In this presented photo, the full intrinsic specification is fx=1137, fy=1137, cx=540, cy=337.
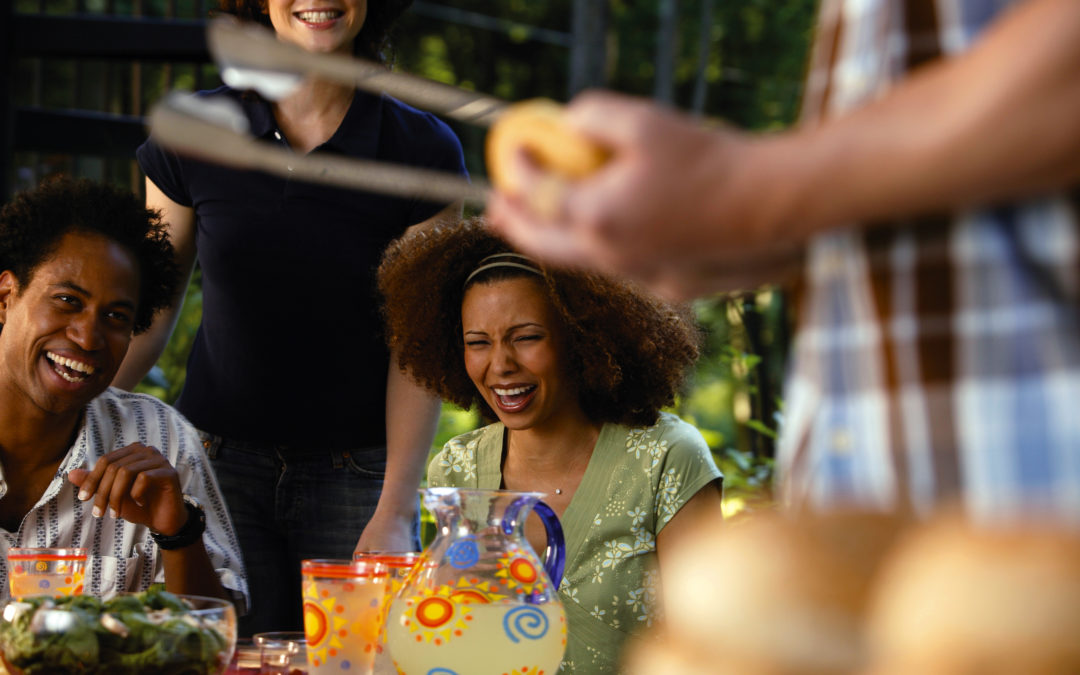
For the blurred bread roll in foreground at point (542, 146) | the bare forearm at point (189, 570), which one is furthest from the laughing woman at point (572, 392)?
the blurred bread roll in foreground at point (542, 146)

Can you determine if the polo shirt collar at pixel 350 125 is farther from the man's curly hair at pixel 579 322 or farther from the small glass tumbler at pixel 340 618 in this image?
the small glass tumbler at pixel 340 618

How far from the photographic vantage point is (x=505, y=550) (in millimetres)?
1404

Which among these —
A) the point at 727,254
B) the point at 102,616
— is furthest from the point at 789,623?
the point at 102,616

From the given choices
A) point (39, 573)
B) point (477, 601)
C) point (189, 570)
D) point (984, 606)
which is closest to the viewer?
point (984, 606)

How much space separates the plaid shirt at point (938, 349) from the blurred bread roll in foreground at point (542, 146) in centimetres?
15

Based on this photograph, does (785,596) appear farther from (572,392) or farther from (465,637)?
(572,392)

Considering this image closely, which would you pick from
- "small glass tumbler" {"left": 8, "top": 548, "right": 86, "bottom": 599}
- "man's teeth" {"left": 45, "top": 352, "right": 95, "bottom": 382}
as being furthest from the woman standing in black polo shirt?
"small glass tumbler" {"left": 8, "top": 548, "right": 86, "bottom": 599}

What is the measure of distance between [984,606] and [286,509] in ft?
6.80

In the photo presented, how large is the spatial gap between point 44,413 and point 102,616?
3.89ft

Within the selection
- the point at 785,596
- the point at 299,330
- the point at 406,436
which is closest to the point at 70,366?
the point at 299,330

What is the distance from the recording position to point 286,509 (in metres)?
2.47

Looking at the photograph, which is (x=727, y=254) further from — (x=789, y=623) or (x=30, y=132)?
(x=30, y=132)

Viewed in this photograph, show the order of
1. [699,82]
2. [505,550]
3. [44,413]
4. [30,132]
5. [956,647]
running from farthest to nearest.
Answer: [699,82] < [30,132] < [44,413] < [505,550] < [956,647]

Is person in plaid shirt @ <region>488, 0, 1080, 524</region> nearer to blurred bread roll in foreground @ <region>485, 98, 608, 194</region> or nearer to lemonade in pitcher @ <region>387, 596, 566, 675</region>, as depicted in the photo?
blurred bread roll in foreground @ <region>485, 98, 608, 194</region>
